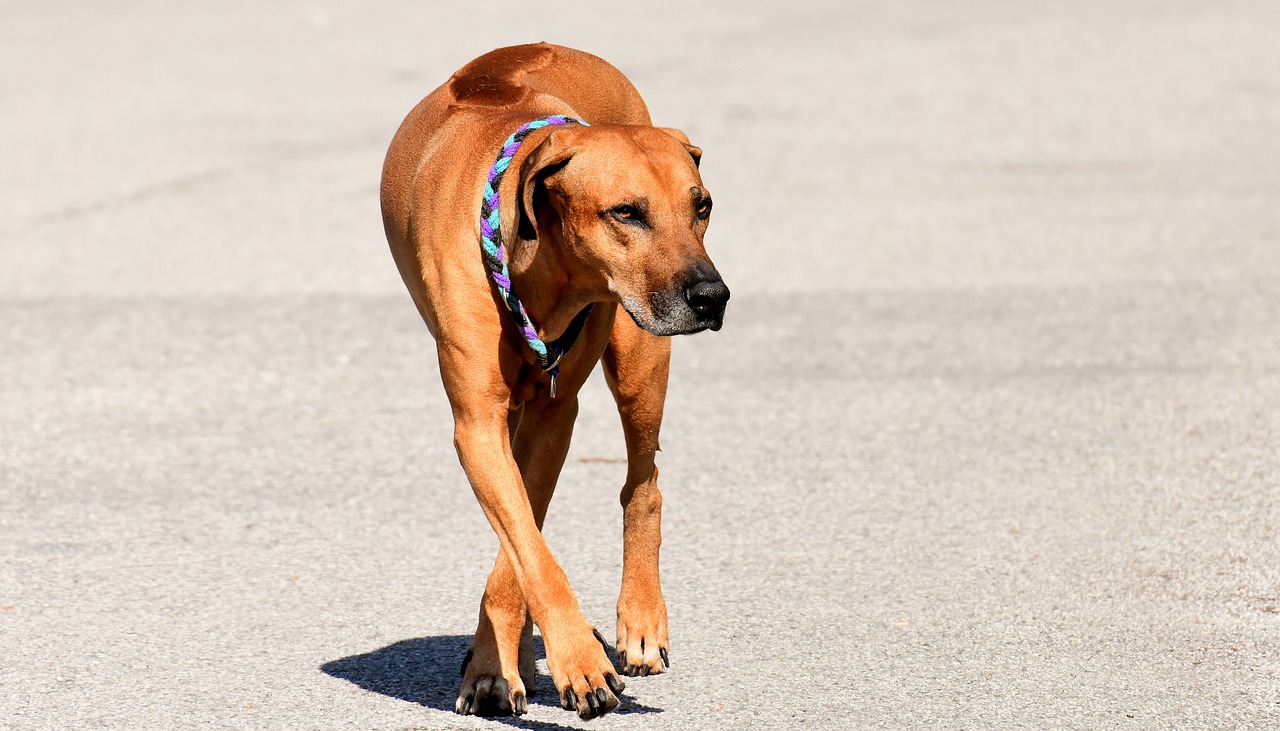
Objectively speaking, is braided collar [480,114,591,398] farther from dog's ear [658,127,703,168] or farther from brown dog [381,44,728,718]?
dog's ear [658,127,703,168]

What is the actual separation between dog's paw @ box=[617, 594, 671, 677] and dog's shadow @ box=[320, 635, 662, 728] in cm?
18

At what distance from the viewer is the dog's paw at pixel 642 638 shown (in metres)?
5.00

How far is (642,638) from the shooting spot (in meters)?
5.03

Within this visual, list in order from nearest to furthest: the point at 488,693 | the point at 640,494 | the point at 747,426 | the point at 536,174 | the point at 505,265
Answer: the point at 536,174 < the point at 505,265 < the point at 488,693 < the point at 640,494 < the point at 747,426

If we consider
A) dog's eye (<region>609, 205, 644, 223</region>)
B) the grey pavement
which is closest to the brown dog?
dog's eye (<region>609, 205, 644, 223</region>)

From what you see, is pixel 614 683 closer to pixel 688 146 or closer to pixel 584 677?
pixel 584 677

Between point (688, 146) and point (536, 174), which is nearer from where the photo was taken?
point (536, 174)

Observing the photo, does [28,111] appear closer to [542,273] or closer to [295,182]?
[295,182]

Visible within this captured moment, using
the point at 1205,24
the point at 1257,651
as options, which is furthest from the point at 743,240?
the point at 1205,24

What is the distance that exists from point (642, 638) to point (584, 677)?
85cm

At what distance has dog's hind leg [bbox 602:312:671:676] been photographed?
16.4 ft

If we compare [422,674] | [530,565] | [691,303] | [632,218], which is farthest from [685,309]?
[422,674]

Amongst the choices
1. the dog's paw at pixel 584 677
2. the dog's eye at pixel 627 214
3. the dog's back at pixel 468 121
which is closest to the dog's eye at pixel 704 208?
the dog's eye at pixel 627 214

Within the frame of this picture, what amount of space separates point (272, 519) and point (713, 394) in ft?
8.13
